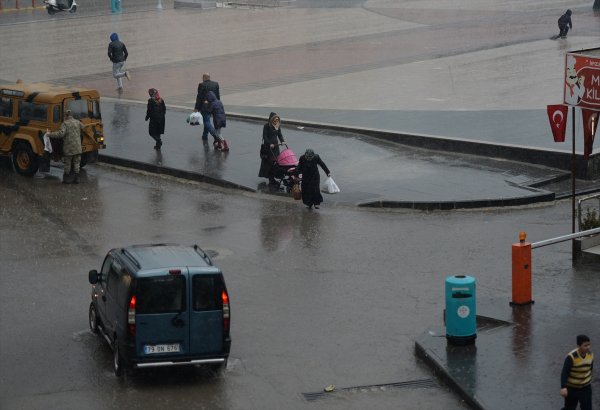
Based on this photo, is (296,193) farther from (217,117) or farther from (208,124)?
(208,124)

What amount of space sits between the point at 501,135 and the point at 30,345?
15.4 metres

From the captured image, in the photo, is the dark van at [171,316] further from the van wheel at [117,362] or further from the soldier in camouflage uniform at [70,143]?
the soldier in camouflage uniform at [70,143]

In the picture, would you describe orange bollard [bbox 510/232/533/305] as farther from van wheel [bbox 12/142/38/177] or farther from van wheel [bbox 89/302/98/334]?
van wheel [bbox 12/142/38/177]

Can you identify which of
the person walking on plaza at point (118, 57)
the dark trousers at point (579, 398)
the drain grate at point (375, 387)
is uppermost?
the person walking on plaza at point (118, 57)

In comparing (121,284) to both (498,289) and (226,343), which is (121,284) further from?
(498,289)

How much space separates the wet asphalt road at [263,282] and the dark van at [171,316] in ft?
1.29

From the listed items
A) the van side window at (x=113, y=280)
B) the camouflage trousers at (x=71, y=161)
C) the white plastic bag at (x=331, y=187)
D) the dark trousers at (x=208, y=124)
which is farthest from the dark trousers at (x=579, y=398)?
the dark trousers at (x=208, y=124)

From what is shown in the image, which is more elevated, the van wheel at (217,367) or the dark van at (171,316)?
the dark van at (171,316)

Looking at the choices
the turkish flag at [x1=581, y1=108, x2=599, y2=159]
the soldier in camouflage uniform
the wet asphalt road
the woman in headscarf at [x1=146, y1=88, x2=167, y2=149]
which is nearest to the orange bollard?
the wet asphalt road

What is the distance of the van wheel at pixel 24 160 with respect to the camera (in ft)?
79.3

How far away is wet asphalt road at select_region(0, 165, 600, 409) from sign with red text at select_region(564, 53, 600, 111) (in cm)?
248

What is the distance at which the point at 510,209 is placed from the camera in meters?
21.9

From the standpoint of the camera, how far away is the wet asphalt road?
1329 centimetres

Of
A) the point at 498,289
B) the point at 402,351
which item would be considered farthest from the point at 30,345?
the point at 498,289
